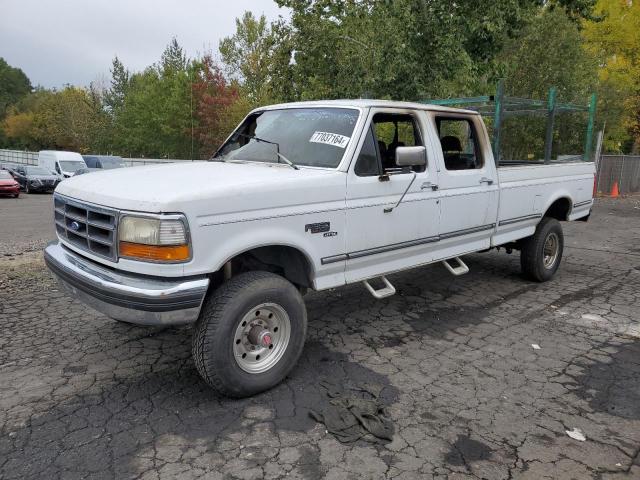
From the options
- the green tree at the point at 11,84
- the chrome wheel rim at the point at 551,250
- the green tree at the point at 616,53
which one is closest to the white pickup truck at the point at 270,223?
the chrome wheel rim at the point at 551,250

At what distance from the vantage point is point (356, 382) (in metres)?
3.75

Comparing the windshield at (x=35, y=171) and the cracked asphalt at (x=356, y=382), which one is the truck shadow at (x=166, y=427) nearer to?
the cracked asphalt at (x=356, y=382)

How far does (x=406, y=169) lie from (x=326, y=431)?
2447 millimetres

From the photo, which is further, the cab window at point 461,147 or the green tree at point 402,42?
the green tree at point 402,42

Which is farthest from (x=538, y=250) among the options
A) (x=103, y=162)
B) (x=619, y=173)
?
(x=103, y=162)

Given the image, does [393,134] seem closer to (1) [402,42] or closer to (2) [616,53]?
(1) [402,42]

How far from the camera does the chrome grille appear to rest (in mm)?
3176

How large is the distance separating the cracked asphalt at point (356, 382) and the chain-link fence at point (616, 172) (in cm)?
1642

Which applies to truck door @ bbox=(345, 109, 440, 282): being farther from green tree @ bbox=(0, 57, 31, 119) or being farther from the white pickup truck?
green tree @ bbox=(0, 57, 31, 119)

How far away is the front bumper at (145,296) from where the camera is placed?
119 inches

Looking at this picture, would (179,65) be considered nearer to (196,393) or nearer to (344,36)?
(344,36)

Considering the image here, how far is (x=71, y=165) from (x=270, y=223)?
84.9ft

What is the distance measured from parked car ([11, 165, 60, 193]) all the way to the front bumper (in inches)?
917

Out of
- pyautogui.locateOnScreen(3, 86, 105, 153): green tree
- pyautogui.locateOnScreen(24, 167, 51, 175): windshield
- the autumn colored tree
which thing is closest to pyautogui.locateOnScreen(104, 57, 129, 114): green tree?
pyautogui.locateOnScreen(3, 86, 105, 153): green tree
